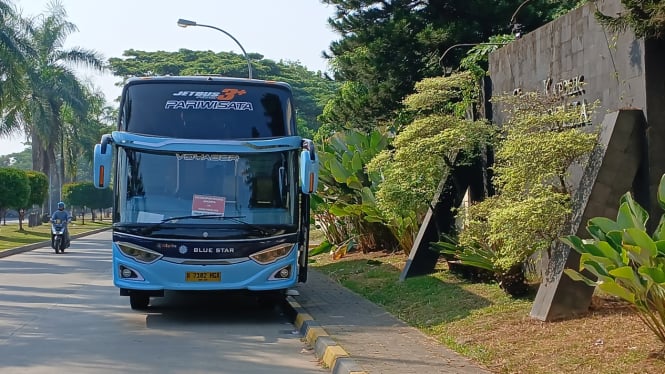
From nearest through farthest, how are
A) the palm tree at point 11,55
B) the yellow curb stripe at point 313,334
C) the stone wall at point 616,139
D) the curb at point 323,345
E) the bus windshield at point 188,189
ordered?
the curb at point 323,345
the stone wall at point 616,139
the yellow curb stripe at point 313,334
the bus windshield at point 188,189
the palm tree at point 11,55

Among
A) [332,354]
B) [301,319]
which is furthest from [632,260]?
[301,319]

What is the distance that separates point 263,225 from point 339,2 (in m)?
9.97

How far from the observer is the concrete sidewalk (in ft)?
25.8

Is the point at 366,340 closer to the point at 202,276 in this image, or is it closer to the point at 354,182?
the point at 202,276

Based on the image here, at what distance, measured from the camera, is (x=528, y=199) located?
9.22 m

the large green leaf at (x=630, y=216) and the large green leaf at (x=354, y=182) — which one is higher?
the large green leaf at (x=354, y=182)

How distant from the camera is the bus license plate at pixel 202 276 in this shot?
36.7ft

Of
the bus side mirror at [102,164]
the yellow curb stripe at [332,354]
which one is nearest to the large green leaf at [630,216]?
the yellow curb stripe at [332,354]

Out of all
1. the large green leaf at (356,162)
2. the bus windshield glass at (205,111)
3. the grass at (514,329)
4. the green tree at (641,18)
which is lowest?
the grass at (514,329)

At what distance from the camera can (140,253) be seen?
36.8 feet

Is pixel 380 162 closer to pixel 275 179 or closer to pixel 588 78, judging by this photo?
pixel 275 179

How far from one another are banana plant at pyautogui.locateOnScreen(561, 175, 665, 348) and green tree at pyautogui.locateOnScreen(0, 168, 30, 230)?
3461cm

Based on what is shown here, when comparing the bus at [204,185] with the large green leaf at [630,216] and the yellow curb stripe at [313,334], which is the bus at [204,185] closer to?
the yellow curb stripe at [313,334]

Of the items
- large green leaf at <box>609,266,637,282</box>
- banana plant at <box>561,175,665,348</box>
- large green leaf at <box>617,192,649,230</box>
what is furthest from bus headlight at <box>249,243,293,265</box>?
large green leaf at <box>609,266,637,282</box>
